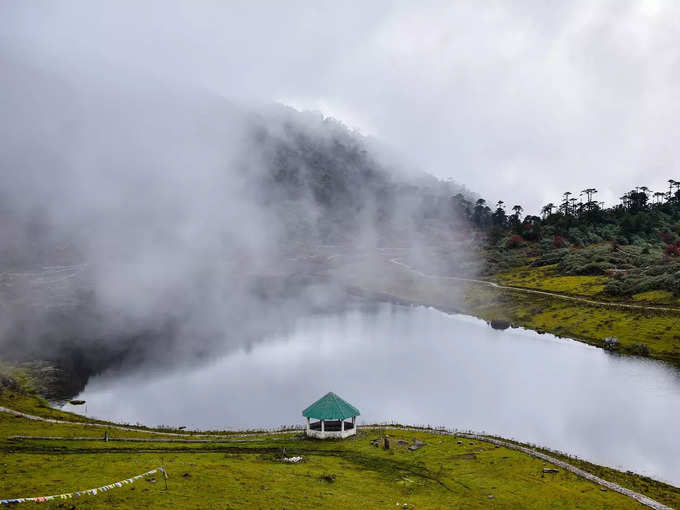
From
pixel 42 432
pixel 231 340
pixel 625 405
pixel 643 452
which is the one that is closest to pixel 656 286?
pixel 625 405

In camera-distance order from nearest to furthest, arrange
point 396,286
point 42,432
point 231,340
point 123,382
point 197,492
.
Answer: point 197,492 → point 42,432 → point 123,382 → point 231,340 → point 396,286

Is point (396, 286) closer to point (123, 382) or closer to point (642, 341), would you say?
point (642, 341)

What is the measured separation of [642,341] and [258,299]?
124087 millimetres

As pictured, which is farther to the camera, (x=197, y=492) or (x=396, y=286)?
(x=396, y=286)

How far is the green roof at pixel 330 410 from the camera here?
2056 inches

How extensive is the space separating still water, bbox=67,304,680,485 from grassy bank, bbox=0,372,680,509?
13.5 meters

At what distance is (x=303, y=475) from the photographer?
128 ft

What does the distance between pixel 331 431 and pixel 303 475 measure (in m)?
14.2

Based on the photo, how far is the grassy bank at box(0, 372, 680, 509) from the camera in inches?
1275

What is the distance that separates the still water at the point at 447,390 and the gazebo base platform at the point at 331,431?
950cm

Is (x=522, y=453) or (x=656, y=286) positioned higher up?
(x=656, y=286)

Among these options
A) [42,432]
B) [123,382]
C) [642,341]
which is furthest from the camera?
[642,341]

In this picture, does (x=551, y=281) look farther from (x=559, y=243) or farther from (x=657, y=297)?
(x=559, y=243)

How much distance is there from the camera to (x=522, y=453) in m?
47.4
